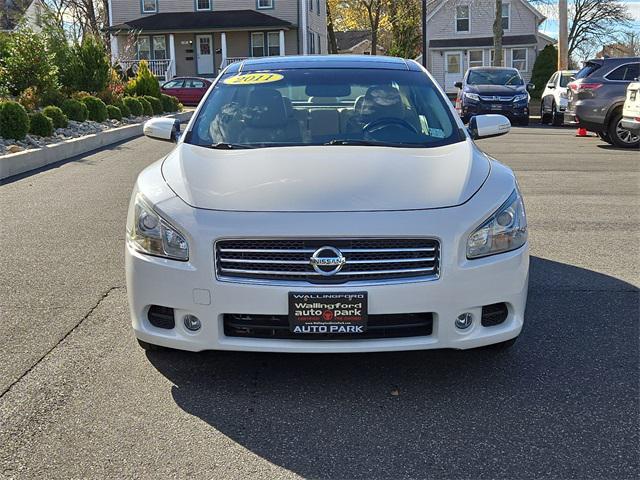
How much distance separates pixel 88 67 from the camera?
1950cm

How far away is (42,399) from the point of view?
3.74 m

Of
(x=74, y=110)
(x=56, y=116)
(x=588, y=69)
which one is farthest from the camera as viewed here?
(x=74, y=110)

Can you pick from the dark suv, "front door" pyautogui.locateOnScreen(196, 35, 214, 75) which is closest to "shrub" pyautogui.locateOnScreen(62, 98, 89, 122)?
the dark suv

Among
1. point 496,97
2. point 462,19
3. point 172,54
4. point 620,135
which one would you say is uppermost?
point 462,19

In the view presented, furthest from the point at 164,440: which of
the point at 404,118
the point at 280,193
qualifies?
the point at 404,118

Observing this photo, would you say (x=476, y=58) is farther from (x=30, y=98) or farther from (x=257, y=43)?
(x=30, y=98)

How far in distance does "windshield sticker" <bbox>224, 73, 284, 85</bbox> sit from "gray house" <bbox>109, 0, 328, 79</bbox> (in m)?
34.8

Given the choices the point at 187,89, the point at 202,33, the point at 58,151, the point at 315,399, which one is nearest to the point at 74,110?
the point at 58,151

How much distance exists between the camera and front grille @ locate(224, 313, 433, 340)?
356cm

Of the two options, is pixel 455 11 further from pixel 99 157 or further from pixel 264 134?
pixel 264 134

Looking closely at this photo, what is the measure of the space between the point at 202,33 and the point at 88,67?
22.0 meters

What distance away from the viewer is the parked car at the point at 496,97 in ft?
71.6

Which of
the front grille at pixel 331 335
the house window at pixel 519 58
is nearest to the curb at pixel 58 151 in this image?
the front grille at pixel 331 335

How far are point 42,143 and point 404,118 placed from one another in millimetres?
10277
